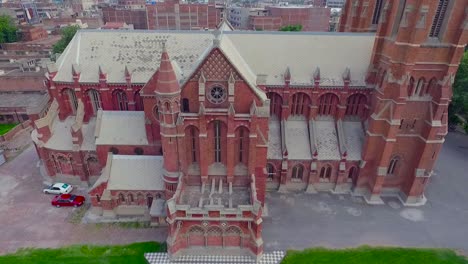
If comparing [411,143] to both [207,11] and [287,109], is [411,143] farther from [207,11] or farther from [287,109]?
[207,11]

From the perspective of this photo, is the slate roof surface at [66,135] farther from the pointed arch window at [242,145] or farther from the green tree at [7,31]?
the green tree at [7,31]

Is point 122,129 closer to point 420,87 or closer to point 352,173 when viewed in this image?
point 352,173

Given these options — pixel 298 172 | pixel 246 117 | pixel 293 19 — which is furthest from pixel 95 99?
pixel 293 19

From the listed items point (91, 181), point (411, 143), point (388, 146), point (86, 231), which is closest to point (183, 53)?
point (91, 181)

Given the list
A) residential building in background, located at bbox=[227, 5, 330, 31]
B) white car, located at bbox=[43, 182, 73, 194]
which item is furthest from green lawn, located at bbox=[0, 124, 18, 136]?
residential building in background, located at bbox=[227, 5, 330, 31]

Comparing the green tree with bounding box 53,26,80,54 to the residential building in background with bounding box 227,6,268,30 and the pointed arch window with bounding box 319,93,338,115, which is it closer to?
the residential building in background with bounding box 227,6,268,30

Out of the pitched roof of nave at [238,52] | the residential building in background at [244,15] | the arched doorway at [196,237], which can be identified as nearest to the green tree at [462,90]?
the pitched roof of nave at [238,52]
